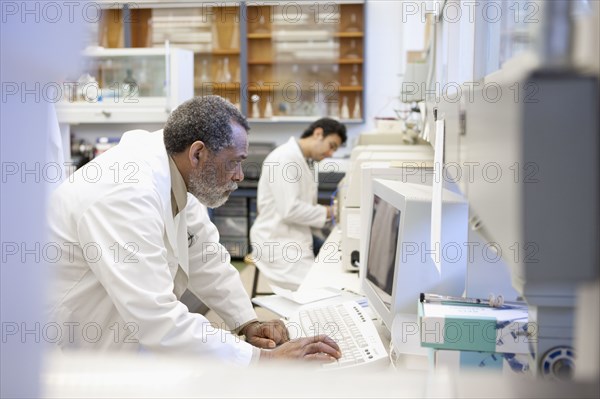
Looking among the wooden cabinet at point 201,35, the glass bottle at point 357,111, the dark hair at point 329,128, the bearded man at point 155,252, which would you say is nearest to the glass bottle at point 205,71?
the wooden cabinet at point 201,35

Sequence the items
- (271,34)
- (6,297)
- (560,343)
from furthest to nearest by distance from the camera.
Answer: (271,34), (560,343), (6,297)

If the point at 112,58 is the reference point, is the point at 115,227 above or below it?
below

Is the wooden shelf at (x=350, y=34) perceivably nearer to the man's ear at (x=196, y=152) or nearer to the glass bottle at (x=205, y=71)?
the glass bottle at (x=205, y=71)

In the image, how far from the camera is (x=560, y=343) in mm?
824

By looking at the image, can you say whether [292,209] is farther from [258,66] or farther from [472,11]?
[258,66]

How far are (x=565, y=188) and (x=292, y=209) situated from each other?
326 cm

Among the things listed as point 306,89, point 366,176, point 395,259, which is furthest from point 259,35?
point 395,259

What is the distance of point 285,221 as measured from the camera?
3.72 meters

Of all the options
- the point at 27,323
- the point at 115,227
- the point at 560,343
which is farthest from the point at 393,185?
the point at 27,323

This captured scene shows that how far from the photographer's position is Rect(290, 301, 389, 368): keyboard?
153cm

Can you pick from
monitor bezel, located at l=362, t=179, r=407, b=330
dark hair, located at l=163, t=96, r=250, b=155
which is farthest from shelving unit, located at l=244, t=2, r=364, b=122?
dark hair, located at l=163, t=96, r=250, b=155

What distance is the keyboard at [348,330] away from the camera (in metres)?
1.53

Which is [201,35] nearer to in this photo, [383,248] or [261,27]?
[261,27]

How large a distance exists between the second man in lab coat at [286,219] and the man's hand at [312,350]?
2.06m
